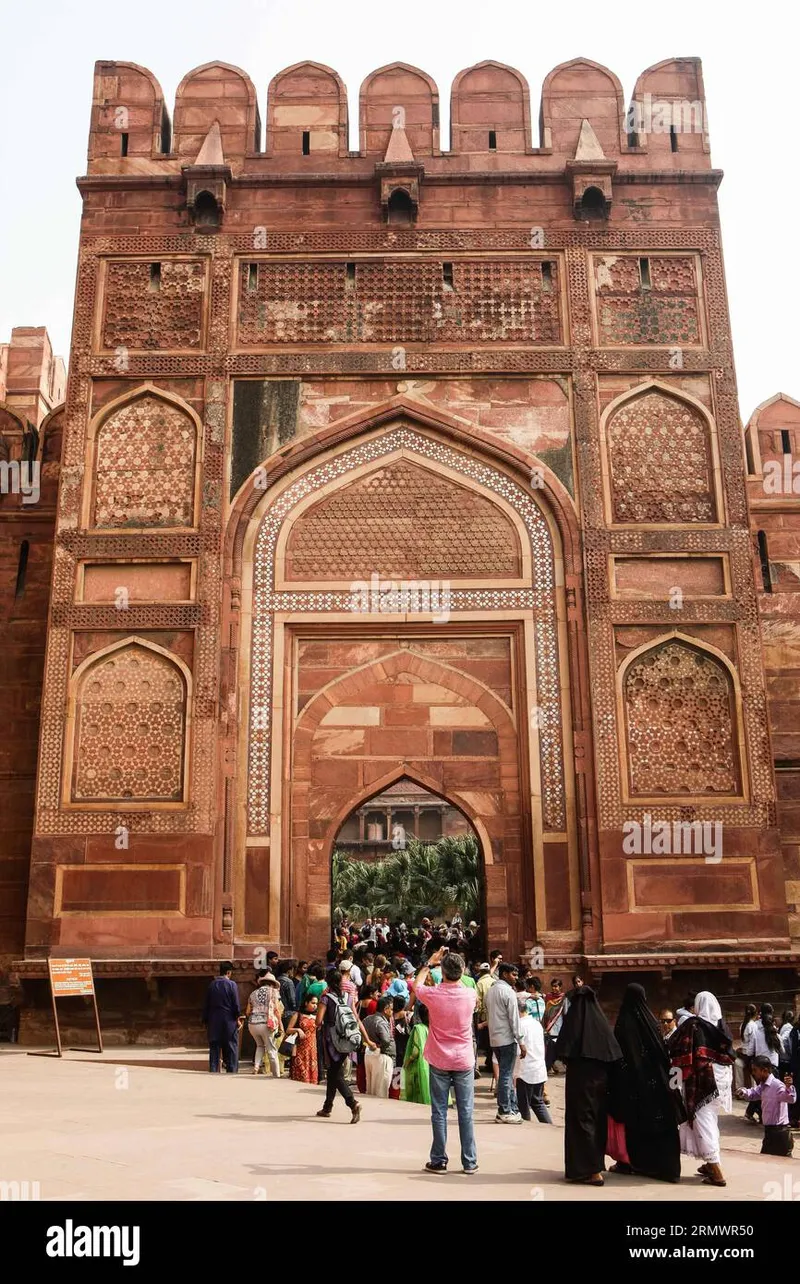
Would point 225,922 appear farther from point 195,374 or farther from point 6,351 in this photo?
point 6,351

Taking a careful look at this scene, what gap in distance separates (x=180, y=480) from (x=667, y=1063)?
9065 millimetres

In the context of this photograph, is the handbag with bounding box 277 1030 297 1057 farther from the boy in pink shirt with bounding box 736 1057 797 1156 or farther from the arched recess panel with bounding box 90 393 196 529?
the arched recess panel with bounding box 90 393 196 529

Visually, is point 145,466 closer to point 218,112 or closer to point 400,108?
point 218,112

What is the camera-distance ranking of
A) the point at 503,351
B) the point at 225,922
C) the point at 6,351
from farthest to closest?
the point at 6,351
the point at 503,351
the point at 225,922

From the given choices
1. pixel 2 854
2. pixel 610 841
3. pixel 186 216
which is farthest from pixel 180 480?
pixel 610 841

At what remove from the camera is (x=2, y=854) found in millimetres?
12789

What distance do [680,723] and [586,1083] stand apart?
703cm

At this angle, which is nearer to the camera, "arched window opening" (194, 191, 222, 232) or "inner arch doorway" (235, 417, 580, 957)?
"inner arch doorway" (235, 417, 580, 957)

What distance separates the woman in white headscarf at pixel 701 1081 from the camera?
570 cm

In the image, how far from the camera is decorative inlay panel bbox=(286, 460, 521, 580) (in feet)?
42.9

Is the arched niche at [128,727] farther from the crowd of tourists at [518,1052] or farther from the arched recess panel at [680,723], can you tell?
the arched recess panel at [680,723]

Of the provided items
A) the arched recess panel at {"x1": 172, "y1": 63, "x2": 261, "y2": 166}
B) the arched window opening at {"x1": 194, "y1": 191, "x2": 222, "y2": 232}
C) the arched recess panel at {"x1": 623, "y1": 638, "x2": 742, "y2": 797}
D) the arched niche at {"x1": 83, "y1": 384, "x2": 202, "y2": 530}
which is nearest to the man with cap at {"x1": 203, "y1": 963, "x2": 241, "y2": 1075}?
the arched recess panel at {"x1": 623, "y1": 638, "x2": 742, "y2": 797}

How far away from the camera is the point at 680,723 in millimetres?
12406

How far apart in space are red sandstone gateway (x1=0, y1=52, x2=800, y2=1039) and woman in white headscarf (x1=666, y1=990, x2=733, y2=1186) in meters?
5.53
